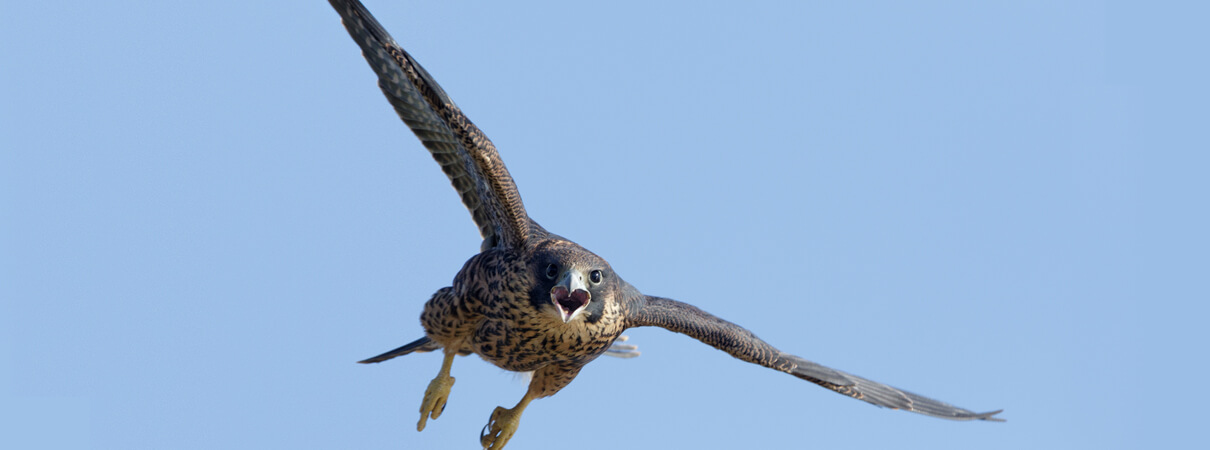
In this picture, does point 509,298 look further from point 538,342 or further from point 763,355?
point 763,355

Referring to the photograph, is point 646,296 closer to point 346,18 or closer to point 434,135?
point 434,135

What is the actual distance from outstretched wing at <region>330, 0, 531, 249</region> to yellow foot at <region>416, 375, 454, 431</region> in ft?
3.89

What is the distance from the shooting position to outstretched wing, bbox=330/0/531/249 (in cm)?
900

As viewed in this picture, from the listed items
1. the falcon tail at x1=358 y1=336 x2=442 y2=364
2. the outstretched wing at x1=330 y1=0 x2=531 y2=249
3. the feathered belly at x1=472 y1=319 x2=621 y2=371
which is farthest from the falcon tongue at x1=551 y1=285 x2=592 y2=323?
the falcon tail at x1=358 y1=336 x2=442 y2=364

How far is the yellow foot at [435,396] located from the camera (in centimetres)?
1023

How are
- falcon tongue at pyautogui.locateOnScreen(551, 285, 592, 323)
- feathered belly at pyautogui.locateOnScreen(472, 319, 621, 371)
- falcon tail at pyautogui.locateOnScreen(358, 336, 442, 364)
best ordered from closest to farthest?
falcon tongue at pyautogui.locateOnScreen(551, 285, 592, 323) → feathered belly at pyautogui.locateOnScreen(472, 319, 621, 371) → falcon tail at pyautogui.locateOnScreen(358, 336, 442, 364)

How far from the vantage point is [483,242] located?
1069cm

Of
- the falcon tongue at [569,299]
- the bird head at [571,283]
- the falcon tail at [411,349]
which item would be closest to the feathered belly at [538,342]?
the bird head at [571,283]

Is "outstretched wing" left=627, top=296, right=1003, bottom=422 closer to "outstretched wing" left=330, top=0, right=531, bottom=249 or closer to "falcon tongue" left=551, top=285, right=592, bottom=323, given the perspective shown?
"falcon tongue" left=551, top=285, right=592, bottom=323

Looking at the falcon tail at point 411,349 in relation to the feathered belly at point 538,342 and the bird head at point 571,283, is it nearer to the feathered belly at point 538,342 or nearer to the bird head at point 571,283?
the feathered belly at point 538,342

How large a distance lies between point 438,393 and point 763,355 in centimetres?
271

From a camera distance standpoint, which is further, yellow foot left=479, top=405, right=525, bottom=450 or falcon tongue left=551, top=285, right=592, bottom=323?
yellow foot left=479, top=405, right=525, bottom=450

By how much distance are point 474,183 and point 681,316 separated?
82.6 inches

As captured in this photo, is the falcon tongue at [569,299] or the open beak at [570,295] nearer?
the open beak at [570,295]
